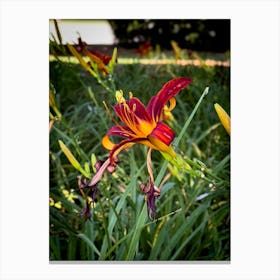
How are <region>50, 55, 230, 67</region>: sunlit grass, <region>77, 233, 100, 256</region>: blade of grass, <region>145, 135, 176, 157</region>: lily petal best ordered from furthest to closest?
<region>50, 55, 230, 67</region>: sunlit grass, <region>77, 233, 100, 256</region>: blade of grass, <region>145, 135, 176, 157</region>: lily petal

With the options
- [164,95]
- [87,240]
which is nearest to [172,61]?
[164,95]

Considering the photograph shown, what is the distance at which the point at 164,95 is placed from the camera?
2303mm

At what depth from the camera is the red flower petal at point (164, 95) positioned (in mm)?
2258

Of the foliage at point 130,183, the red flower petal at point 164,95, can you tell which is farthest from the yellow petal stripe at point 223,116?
the red flower petal at point 164,95

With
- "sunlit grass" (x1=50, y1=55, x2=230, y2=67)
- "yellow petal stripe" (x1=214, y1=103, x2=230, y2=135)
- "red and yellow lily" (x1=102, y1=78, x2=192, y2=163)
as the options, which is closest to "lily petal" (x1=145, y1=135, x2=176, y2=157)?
"red and yellow lily" (x1=102, y1=78, x2=192, y2=163)

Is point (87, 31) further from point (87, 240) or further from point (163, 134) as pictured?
point (87, 240)

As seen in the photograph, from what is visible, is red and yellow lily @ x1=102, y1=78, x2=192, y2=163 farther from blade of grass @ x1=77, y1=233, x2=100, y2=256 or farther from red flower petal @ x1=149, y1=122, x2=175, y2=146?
blade of grass @ x1=77, y1=233, x2=100, y2=256

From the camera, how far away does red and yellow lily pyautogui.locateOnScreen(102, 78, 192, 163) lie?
221 cm

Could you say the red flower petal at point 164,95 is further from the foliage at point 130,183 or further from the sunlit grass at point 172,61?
the sunlit grass at point 172,61

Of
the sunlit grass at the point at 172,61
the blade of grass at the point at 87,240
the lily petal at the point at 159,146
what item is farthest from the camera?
the sunlit grass at the point at 172,61

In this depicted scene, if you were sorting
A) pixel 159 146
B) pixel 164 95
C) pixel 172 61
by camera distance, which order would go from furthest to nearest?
pixel 172 61, pixel 164 95, pixel 159 146

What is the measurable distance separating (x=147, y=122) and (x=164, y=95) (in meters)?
0.14
